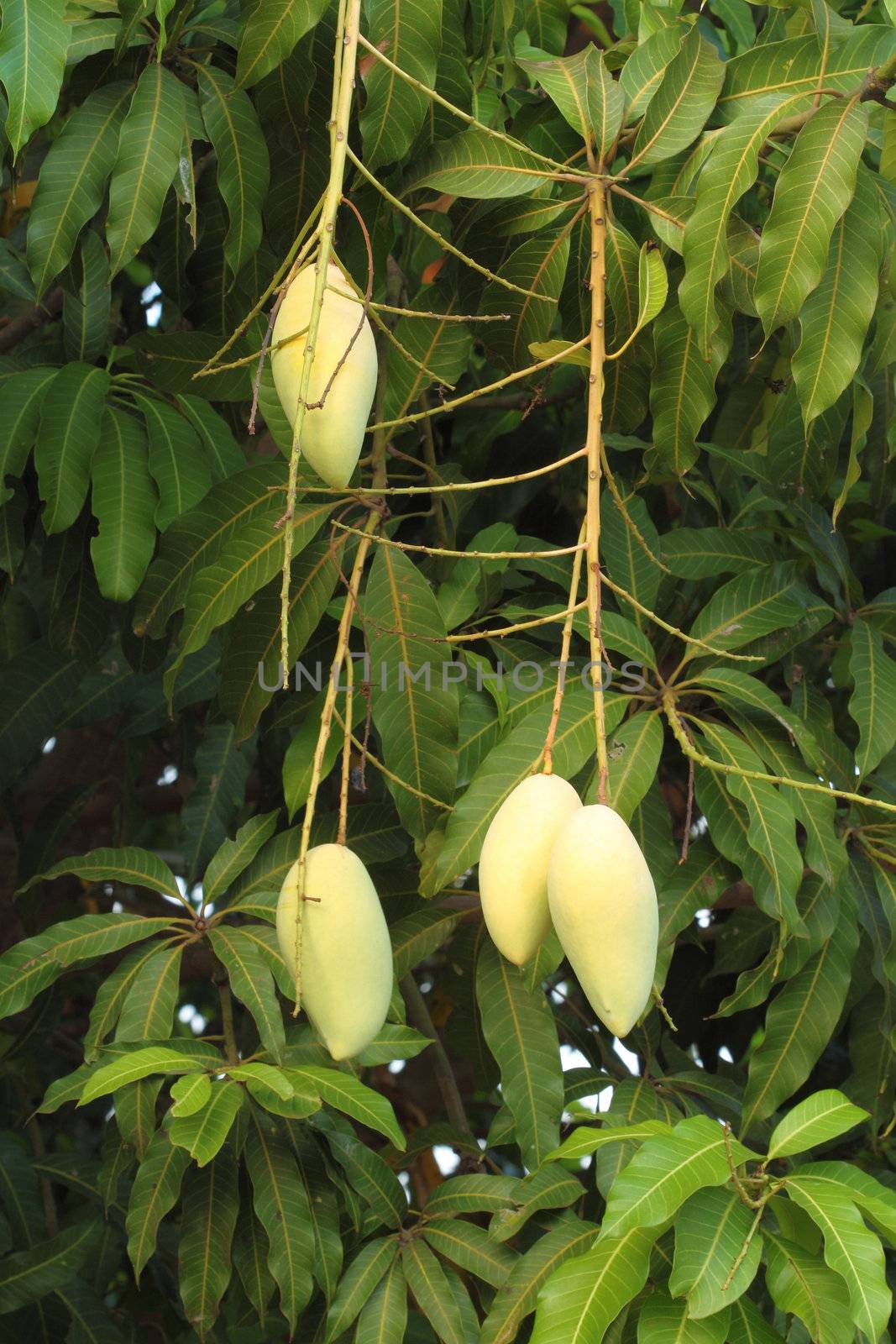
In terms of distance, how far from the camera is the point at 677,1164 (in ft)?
3.48

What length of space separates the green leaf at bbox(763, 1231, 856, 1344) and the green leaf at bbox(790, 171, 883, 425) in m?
0.64

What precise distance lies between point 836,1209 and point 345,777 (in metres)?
0.52

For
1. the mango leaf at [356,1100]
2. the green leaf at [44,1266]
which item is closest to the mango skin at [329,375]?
the mango leaf at [356,1100]

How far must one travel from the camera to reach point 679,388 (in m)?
1.25

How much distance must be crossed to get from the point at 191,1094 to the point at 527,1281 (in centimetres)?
35

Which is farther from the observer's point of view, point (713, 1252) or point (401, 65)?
point (401, 65)

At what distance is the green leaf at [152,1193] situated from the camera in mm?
1264

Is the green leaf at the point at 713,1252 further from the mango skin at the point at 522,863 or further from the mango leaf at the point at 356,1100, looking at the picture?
the mango skin at the point at 522,863

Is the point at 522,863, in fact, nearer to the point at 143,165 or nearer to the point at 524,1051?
the point at 524,1051

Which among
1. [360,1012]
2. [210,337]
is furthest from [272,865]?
[360,1012]

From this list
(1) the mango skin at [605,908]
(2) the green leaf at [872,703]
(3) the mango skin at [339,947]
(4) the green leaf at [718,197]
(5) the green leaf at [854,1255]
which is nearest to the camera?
(1) the mango skin at [605,908]

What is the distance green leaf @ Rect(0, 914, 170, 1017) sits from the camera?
1.37 meters

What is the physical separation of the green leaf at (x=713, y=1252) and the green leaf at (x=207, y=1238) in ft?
1.52

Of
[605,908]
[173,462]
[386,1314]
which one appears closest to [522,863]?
[605,908]
